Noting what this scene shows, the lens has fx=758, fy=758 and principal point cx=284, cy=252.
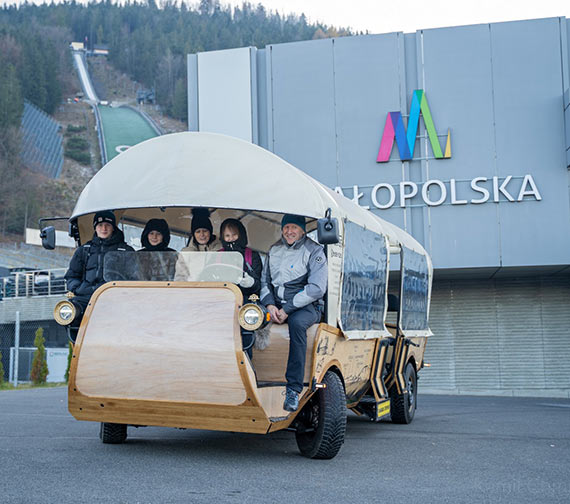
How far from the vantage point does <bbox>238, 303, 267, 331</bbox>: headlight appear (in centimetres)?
659

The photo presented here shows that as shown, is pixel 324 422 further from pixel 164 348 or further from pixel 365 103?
pixel 365 103

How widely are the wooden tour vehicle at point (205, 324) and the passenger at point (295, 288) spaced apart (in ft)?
0.54

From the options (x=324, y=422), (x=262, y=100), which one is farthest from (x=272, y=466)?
(x=262, y=100)

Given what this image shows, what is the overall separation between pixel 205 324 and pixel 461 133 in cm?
1619

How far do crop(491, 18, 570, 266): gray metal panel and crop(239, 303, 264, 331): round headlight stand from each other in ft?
50.1

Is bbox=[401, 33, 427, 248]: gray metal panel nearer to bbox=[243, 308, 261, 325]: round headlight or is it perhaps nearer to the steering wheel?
the steering wheel

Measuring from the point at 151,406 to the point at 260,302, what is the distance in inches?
59.2

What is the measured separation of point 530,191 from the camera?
67.5 ft

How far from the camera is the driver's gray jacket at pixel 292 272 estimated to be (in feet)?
24.5

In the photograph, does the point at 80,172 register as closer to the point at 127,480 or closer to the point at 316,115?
the point at 316,115

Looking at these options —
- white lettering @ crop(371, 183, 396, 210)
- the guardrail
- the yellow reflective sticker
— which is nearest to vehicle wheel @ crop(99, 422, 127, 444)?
the yellow reflective sticker

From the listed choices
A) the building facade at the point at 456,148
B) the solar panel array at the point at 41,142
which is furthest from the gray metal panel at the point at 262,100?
the solar panel array at the point at 41,142

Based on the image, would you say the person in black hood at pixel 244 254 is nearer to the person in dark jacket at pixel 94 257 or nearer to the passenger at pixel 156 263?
the passenger at pixel 156 263

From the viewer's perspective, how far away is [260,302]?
755cm
